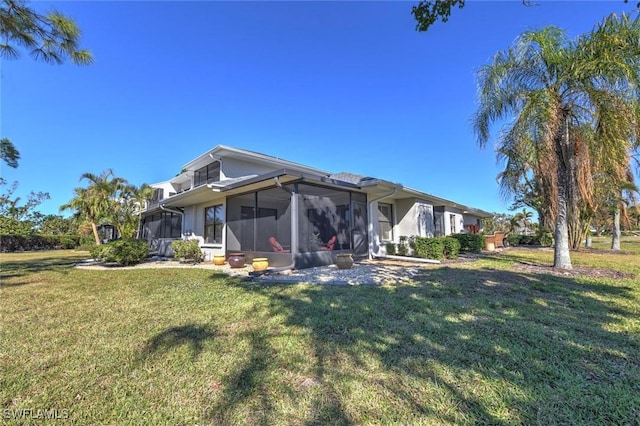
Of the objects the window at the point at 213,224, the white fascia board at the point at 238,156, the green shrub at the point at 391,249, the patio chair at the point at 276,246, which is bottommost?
the green shrub at the point at 391,249

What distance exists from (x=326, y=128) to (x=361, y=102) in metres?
4.53

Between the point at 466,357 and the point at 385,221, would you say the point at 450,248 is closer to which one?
the point at 385,221

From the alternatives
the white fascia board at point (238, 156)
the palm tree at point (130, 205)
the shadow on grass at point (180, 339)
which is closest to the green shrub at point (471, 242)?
the white fascia board at point (238, 156)

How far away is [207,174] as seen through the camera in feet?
46.8

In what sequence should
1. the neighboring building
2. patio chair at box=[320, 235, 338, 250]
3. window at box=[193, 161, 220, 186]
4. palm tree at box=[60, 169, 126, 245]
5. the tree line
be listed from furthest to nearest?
palm tree at box=[60, 169, 126, 245] < window at box=[193, 161, 220, 186] < patio chair at box=[320, 235, 338, 250] < the neighboring building < the tree line

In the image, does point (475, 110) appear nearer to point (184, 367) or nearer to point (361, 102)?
point (361, 102)

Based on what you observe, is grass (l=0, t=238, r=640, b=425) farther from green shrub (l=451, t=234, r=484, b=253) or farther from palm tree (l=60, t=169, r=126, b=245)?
palm tree (l=60, t=169, r=126, b=245)

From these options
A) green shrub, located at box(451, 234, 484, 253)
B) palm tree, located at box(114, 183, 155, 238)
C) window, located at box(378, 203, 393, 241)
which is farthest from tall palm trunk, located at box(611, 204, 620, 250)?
palm tree, located at box(114, 183, 155, 238)

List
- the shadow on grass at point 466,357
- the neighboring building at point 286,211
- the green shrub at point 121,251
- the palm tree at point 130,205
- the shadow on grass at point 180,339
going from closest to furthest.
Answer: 1. the shadow on grass at point 466,357
2. the shadow on grass at point 180,339
3. the neighboring building at point 286,211
4. the green shrub at point 121,251
5. the palm tree at point 130,205

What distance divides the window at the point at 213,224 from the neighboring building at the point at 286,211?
0.15ft

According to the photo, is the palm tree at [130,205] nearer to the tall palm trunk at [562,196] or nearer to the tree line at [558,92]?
the tree line at [558,92]

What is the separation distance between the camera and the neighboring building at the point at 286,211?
907 centimetres

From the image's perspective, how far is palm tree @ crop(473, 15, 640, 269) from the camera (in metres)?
6.83

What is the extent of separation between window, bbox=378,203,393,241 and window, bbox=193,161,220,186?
26.1 feet
